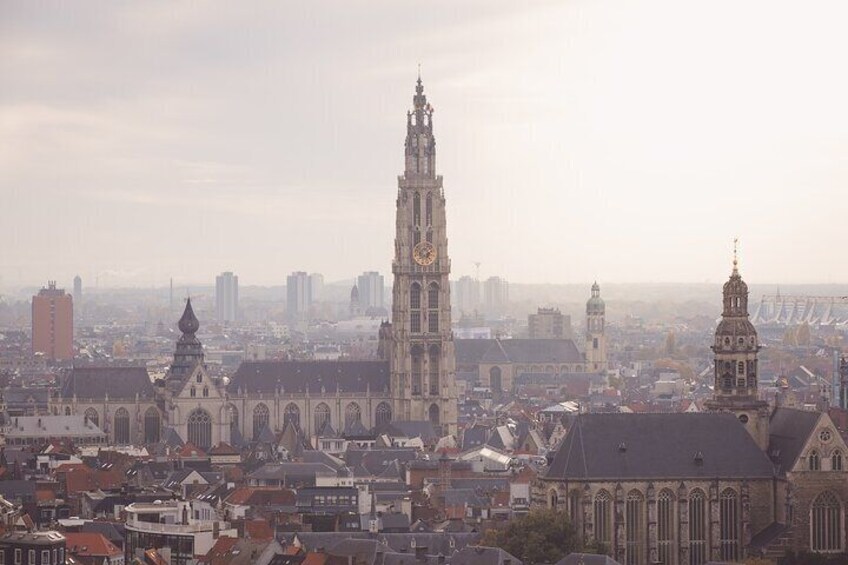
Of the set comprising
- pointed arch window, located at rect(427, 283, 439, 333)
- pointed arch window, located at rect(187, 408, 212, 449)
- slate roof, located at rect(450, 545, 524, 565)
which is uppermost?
pointed arch window, located at rect(427, 283, 439, 333)

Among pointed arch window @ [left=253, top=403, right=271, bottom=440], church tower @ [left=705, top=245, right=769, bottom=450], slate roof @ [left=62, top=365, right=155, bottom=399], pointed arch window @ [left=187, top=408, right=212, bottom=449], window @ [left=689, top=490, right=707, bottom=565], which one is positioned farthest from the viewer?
pointed arch window @ [left=253, top=403, right=271, bottom=440]

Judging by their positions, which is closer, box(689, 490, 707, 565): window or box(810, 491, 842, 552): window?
box(810, 491, 842, 552): window

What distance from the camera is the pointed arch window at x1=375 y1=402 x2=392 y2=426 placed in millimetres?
159375

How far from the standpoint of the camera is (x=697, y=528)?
101 m

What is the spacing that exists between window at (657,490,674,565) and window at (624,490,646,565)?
2.12ft

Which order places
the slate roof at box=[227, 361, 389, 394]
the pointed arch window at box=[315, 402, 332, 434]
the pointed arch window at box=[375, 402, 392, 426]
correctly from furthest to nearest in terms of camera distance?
1. the slate roof at box=[227, 361, 389, 394]
2. the pointed arch window at box=[315, 402, 332, 434]
3. the pointed arch window at box=[375, 402, 392, 426]

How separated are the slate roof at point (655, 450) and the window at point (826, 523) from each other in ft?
7.55

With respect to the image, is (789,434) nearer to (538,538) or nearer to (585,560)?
(538,538)

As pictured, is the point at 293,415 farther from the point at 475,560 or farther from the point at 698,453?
the point at 475,560

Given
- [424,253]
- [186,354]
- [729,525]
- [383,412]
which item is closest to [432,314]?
[424,253]

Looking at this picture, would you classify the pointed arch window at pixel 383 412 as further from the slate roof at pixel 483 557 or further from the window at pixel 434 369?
the slate roof at pixel 483 557

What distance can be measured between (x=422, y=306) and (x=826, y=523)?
60.3 m

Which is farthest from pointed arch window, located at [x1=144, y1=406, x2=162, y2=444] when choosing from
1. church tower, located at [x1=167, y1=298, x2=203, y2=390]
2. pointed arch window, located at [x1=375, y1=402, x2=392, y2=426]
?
pointed arch window, located at [x1=375, y1=402, x2=392, y2=426]

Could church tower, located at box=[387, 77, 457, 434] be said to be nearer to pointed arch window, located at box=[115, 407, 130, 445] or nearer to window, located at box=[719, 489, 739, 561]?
pointed arch window, located at box=[115, 407, 130, 445]
